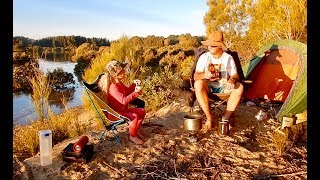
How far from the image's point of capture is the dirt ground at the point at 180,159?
3707mm

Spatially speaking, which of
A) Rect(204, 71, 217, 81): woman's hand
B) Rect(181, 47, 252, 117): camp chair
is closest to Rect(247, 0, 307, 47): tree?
Rect(181, 47, 252, 117): camp chair

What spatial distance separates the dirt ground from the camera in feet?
12.2

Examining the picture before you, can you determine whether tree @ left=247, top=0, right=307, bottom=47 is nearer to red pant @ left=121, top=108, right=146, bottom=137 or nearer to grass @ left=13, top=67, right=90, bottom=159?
red pant @ left=121, top=108, right=146, bottom=137

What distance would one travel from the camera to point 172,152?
4.27 meters

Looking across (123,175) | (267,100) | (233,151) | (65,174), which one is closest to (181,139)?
(233,151)

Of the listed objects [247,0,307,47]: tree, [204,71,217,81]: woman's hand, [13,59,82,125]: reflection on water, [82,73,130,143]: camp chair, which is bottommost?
[13,59,82,125]: reflection on water

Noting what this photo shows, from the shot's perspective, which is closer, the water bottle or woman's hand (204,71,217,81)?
the water bottle

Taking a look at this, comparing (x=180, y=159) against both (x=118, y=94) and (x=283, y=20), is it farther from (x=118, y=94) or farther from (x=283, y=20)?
(x=283, y=20)

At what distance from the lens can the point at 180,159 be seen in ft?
13.4

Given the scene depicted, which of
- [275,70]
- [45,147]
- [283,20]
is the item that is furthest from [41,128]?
[283,20]

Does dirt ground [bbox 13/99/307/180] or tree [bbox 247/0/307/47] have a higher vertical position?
tree [bbox 247/0/307/47]

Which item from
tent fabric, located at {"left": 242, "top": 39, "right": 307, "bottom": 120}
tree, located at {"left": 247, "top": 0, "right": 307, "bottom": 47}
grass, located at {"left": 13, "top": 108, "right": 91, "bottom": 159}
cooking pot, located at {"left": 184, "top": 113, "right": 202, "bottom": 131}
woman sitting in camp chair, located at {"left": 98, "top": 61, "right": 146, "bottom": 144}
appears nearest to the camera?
woman sitting in camp chair, located at {"left": 98, "top": 61, "right": 146, "bottom": 144}
